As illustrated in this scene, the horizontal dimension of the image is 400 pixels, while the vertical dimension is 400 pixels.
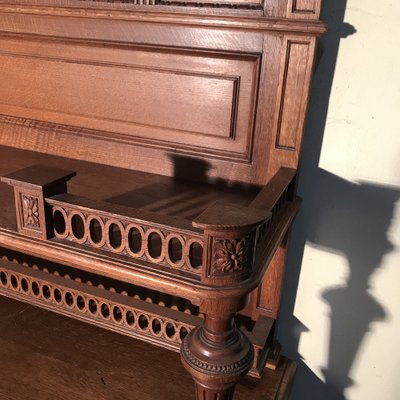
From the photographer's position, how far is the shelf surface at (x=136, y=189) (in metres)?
0.85

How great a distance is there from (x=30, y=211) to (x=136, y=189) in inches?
9.6

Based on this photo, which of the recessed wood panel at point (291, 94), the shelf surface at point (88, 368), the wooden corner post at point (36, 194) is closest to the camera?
the wooden corner post at point (36, 194)

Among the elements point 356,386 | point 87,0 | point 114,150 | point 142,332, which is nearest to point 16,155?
point 114,150

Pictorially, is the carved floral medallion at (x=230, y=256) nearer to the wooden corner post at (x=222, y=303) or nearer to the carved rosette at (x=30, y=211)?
the wooden corner post at (x=222, y=303)

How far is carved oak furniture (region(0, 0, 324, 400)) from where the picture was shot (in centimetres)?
68

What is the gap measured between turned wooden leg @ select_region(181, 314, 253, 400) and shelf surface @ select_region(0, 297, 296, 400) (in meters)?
0.27

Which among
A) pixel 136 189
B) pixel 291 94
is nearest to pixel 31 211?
pixel 136 189

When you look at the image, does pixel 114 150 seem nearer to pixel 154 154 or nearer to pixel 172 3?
pixel 154 154

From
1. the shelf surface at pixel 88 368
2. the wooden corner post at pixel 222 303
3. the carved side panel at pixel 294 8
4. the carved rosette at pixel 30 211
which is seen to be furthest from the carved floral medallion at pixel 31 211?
the carved side panel at pixel 294 8

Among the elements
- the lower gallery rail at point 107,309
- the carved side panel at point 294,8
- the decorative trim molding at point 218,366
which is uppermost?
the carved side panel at point 294,8

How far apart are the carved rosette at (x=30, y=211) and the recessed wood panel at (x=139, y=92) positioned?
13.8 inches

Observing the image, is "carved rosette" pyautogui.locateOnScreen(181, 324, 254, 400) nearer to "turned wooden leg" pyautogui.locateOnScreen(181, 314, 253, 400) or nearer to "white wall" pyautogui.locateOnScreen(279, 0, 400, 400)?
"turned wooden leg" pyautogui.locateOnScreen(181, 314, 253, 400)

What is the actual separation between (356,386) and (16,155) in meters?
1.01

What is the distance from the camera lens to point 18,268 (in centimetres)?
113
